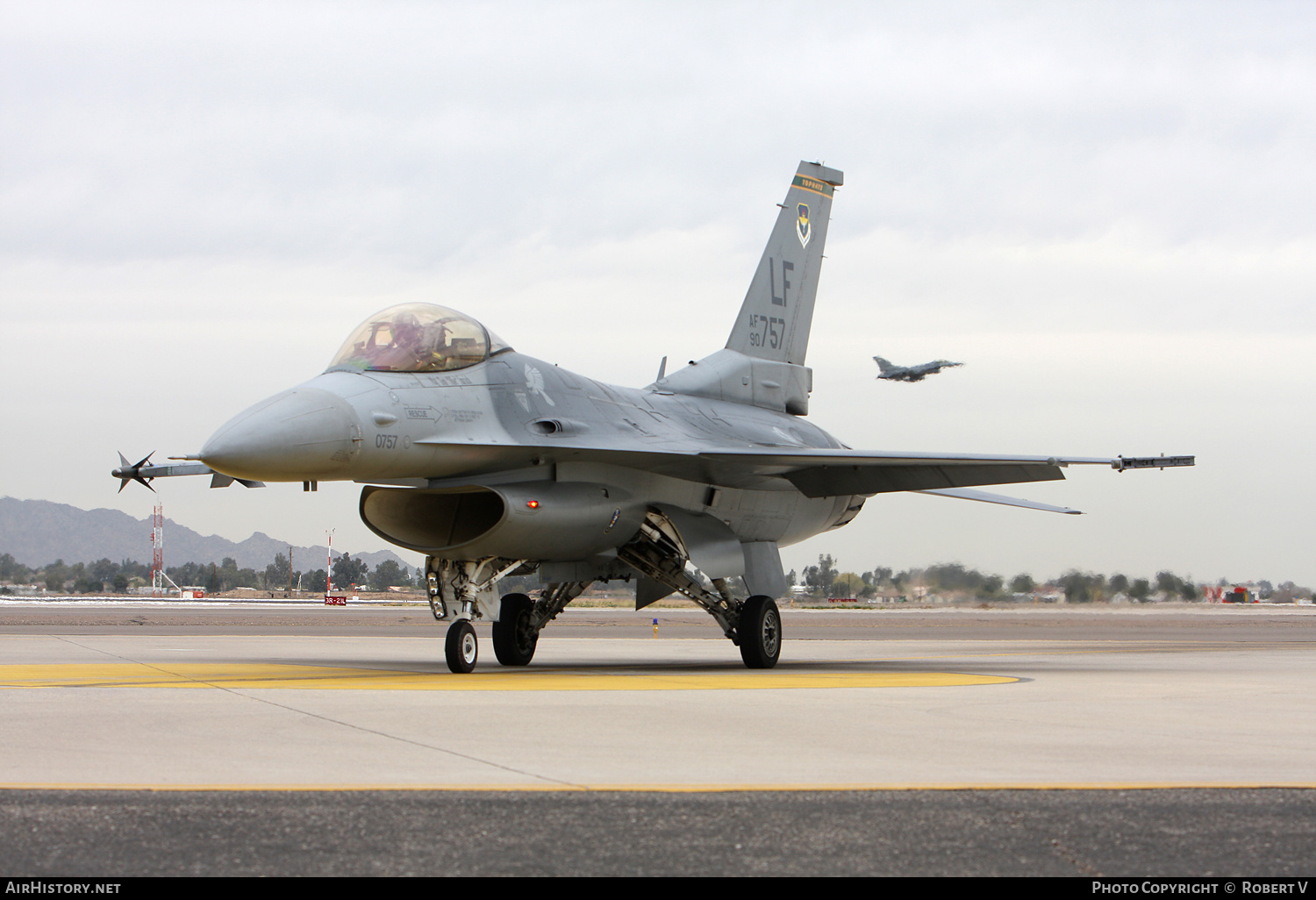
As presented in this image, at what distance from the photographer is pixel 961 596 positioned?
34.6 metres

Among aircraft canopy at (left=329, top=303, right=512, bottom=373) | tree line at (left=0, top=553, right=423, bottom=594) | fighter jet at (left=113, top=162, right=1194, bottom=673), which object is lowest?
tree line at (left=0, top=553, right=423, bottom=594)

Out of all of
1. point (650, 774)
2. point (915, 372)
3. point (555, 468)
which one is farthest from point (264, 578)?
point (650, 774)

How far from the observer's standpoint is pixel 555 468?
564 inches

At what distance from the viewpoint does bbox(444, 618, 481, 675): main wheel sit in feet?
42.4

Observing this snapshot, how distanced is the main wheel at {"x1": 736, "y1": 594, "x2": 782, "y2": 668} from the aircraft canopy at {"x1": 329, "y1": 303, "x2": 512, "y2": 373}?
4701 mm

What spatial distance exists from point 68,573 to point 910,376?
170561 millimetres

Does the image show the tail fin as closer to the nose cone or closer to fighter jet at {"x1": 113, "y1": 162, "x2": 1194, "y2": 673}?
fighter jet at {"x1": 113, "y1": 162, "x2": 1194, "y2": 673}

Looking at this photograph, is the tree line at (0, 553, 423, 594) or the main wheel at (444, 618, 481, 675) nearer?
Result: the main wheel at (444, 618, 481, 675)

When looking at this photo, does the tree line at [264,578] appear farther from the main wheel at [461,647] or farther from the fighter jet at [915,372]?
the main wheel at [461,647]

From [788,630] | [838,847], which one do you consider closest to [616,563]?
[838,847]

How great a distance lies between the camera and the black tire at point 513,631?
52.9 feet

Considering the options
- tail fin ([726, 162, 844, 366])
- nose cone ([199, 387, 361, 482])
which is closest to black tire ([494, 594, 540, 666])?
nose cone ([199, 387, 361, 482])
